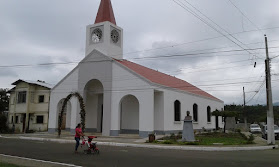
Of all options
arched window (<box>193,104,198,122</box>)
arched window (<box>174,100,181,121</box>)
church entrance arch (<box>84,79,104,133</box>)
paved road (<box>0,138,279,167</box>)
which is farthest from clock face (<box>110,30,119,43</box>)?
paved road (<box>0,138,279,167</box>)

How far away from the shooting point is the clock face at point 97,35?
29.5 m

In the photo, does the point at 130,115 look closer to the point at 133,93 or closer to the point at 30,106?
the point at 133,93

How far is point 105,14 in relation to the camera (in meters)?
30.4

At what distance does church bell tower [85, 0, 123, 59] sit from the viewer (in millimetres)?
28766

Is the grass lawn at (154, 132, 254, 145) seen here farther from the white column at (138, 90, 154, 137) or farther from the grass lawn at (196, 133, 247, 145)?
the white column at (138, 90, 154, 137)

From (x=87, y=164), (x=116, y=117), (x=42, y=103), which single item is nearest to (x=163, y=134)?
(x=116, y=117)

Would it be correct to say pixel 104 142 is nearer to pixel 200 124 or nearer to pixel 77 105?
pixel 77 105

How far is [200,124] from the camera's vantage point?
3331 centimetres

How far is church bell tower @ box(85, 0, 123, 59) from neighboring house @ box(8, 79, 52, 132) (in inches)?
422

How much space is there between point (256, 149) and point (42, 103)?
92.0ft

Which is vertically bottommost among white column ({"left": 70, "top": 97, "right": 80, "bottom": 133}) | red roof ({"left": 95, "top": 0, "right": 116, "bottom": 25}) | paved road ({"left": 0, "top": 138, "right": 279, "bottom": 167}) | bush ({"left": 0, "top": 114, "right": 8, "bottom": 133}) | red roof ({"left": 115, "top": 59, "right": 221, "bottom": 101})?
paved road ({"left": 0, "top": 138, "right": 279, "bottom": 167})

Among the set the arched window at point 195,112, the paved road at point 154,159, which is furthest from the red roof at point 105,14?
the paved road at point 154,159

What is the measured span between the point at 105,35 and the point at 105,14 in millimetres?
3111

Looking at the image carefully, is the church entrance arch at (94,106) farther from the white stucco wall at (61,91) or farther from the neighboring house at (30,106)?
the neighboring house at (30,106)
